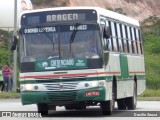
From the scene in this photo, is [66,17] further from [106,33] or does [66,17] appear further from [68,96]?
[68,96]

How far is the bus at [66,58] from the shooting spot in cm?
2120

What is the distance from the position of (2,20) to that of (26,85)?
124 ft

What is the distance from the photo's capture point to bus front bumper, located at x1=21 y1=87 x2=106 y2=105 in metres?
21.1

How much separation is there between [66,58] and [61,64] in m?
0.23

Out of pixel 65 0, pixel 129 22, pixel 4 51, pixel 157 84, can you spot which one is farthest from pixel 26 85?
pixel 65 0

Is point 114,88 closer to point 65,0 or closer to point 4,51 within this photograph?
point 4,51

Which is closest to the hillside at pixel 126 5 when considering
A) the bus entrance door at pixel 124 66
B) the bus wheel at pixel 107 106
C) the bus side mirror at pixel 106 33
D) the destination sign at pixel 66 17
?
the bus entrance door at pixel 124 66

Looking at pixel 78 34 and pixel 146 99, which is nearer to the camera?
pixel 78 34

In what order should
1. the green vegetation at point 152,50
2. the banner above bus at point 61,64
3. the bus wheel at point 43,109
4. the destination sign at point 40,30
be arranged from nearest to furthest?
the banner above bus at point 61,64 → the destination sign at point 40,30 → the bus wheel at point 43,109 → the green vegetation at point 152,50

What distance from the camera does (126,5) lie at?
82.1 m

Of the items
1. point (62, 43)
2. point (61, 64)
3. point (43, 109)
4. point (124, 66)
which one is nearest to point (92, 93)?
point (61, 64)

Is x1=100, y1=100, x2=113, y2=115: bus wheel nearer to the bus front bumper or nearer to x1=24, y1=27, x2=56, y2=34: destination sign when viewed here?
the bus front bumper

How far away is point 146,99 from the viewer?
119ft

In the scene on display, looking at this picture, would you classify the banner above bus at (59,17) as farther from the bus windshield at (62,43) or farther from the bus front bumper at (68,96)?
the bus front bumper at (68,96)
